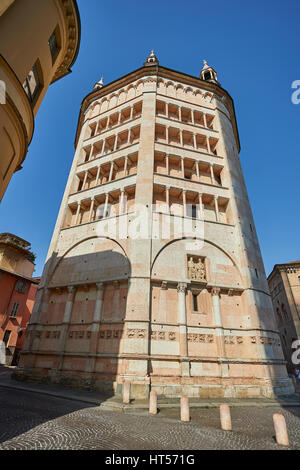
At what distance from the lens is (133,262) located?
13453 mm

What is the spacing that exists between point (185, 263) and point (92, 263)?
5.97 metres

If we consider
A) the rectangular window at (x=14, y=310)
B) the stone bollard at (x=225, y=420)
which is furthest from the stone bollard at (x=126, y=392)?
the rectangular window at (x=14, y=310)

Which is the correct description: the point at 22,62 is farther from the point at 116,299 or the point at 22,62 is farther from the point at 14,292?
the point at 14,292

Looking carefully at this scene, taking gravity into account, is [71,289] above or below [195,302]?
above

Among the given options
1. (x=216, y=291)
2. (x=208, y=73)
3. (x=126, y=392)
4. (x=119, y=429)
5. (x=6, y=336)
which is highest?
(x=208, y=73)

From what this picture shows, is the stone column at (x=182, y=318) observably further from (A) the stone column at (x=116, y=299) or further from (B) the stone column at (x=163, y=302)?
(A) the stone column at (x=116, y=299)

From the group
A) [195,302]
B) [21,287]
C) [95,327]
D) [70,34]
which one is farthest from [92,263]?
[21,287]

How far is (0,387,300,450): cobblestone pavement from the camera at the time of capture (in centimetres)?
498

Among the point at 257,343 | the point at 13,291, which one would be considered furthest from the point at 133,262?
the point at 13,291

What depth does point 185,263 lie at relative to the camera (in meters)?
14.4

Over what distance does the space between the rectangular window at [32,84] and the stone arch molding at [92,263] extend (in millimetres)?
8624

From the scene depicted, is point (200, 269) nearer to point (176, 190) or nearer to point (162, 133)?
point (176, 190)

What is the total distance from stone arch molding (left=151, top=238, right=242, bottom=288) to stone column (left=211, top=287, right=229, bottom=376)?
2.33 ft

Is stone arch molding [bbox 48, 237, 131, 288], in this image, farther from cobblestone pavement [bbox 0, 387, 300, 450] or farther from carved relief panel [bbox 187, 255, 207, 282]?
cobblestone pavement [bbox 0, 387, 300, 450]
